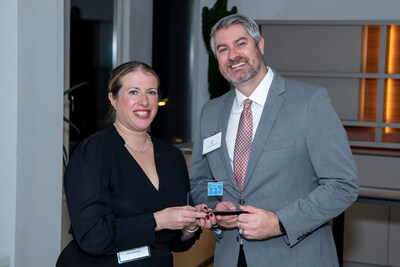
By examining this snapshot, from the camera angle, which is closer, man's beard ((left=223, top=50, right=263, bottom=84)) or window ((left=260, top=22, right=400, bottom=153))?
man's beard ((left=223, top=50, right=263, bottom=84))

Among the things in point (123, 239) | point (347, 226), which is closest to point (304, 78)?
point (347, 226)

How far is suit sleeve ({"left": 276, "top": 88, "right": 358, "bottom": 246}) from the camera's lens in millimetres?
1792

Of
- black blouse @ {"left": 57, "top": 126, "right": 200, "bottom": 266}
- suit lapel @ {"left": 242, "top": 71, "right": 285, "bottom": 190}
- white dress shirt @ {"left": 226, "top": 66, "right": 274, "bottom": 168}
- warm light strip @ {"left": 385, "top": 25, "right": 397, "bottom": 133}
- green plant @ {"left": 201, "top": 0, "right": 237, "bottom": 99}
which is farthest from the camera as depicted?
warm light strip @ {"left": 385, "top": 25, "right": 397, "bottom": 133}

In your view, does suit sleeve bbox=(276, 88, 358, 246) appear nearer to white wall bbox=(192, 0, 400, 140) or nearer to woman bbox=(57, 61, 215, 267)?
woman bbox=(57, 61, 215, 267)

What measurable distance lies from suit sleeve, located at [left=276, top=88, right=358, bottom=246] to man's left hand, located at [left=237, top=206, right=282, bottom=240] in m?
0.04

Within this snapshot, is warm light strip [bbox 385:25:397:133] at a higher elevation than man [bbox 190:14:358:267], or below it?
higher

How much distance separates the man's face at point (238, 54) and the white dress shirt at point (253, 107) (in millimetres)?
61

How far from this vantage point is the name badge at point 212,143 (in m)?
2.02

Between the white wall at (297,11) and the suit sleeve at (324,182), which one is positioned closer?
the suit sleeve at (324,182)

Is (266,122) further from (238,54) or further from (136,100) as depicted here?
(136,100)

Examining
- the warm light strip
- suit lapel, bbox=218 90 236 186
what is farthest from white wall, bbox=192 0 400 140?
suit lapel, bbox=218 90 236 186

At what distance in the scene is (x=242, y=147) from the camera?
1.95 m

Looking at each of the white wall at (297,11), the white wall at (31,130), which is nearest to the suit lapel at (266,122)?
the white wall at (31,130)

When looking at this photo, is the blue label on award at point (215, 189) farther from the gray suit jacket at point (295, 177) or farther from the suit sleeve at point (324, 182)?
the suit sleeve at point (324, 182)
